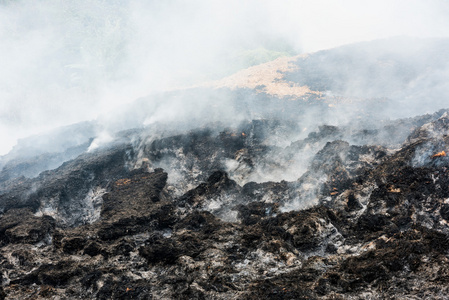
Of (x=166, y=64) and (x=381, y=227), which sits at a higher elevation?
(x=166, y=64)

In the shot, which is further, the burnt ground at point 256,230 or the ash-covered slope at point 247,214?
the ash-covered slope at point 247,214

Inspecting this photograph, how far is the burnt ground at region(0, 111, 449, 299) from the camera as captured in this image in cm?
669

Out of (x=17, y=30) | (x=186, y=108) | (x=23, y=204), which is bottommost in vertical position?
(x=23, y=204)

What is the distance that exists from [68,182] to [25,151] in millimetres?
21574

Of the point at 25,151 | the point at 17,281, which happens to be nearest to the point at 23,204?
the point at 17,281

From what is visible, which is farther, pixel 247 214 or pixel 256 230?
pixel 247 214

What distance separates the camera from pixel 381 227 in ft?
29.6

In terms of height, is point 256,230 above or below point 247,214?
above

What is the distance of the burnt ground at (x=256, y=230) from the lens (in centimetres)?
669

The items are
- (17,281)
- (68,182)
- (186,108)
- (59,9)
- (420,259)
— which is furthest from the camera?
(59,9)

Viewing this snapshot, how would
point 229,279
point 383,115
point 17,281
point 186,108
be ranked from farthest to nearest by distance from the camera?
1. point 186,108
2. point 383,115
3. point 17,281
4. point 229,279

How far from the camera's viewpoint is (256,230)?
10055 mm

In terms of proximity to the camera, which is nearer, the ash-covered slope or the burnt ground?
the burnt ground

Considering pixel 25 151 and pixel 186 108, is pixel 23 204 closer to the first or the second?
pixel 186 108
